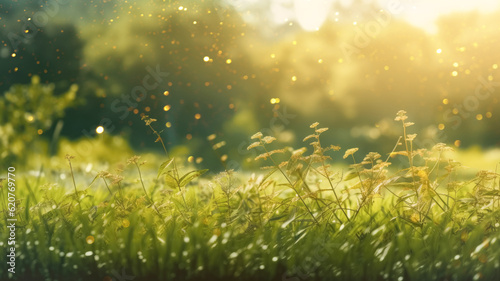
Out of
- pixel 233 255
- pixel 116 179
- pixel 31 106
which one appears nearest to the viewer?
pixel 233 255

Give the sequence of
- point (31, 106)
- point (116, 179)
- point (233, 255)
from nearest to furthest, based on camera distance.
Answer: point (233, 255) → point (116, 179) → point (31, 106)

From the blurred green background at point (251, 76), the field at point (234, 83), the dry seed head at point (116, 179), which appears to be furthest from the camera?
the blurred green background at point (251, 76)

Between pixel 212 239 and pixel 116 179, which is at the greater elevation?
pixel 116 179

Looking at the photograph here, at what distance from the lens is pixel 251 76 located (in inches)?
337

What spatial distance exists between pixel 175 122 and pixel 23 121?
2.58m

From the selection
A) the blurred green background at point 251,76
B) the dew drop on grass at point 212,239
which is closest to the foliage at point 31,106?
the blurred green background at point 251,76

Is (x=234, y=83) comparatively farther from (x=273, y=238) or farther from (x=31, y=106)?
(x=273, y=238)

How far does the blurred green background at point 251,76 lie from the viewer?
764cm

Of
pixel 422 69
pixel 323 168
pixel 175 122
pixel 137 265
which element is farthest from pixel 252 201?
pixel 422 69

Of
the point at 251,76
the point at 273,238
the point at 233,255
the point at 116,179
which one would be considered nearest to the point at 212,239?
the point at 233,255

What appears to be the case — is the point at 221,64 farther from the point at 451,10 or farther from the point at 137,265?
the point at 137,265

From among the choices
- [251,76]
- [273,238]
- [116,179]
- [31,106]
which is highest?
[31,106]

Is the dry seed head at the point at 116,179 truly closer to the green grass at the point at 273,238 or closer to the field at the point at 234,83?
the green grass at the point at 273,238

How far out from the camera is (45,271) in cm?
190
